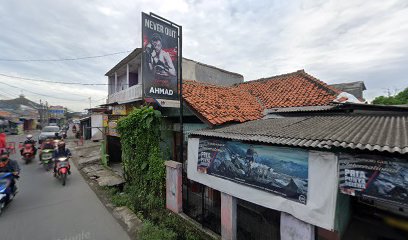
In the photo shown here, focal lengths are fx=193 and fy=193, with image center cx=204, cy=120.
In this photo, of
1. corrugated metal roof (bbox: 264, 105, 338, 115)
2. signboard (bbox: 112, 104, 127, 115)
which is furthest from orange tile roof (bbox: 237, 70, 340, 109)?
signboard (bbox: 112, 104, 127, 115)

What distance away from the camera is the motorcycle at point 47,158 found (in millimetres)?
10289

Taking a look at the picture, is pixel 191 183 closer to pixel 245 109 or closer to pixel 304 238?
pixel 245 109

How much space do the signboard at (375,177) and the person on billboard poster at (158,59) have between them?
5.31m

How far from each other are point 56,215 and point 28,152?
8.82 m

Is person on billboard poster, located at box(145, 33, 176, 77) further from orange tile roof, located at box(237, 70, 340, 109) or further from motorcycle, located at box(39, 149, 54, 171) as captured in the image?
motorcycle, located at box(39, 149, 54, 171)

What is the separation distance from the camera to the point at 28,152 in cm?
1182

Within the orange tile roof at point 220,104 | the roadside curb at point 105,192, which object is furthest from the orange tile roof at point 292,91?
the roadside curb at point 105,192

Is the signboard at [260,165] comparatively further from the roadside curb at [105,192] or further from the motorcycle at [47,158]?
the motorcycle at [47,158]

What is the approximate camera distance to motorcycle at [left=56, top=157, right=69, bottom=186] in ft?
27.3

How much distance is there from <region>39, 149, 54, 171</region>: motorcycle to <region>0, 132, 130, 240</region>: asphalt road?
188 cm

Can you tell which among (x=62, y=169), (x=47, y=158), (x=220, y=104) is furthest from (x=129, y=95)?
(x=220, y=104)

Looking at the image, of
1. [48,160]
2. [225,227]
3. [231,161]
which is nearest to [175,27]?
[231,161]

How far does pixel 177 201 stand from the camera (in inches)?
245

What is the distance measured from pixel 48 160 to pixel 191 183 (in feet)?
27.1
